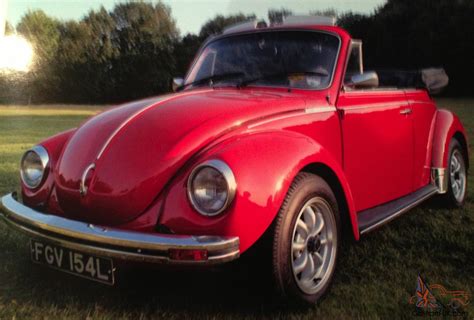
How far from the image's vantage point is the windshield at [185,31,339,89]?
334 cm

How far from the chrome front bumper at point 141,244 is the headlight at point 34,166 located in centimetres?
53

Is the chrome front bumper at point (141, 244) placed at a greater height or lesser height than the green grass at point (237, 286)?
greater

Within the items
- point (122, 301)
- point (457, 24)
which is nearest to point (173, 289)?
point (122, 301)

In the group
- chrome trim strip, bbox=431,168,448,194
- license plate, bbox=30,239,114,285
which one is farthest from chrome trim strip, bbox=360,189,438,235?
license plate, bbox=30,239,114,285

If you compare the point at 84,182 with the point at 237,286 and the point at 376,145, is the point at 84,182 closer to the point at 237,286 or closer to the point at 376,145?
the point at 237,286

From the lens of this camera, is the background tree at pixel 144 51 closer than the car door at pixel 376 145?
No

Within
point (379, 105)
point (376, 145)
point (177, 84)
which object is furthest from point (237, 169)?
point (177, 84)

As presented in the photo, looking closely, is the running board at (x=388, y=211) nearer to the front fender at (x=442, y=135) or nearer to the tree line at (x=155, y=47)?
the front fender at (x=442, y=135)

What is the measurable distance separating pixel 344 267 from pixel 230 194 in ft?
4.62

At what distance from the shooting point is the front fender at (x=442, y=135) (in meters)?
4.40

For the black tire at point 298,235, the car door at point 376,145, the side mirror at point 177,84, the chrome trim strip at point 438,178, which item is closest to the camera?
the black tire at point 298,235

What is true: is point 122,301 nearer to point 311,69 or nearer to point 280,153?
point 280,153

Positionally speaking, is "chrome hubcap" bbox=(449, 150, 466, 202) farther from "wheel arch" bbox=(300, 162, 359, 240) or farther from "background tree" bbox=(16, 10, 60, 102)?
"background tree" bbox=(16, 10, 60, 102)

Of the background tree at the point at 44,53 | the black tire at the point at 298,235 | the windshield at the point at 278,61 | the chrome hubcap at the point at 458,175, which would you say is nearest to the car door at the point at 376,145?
the windshield at the point at 278,61
